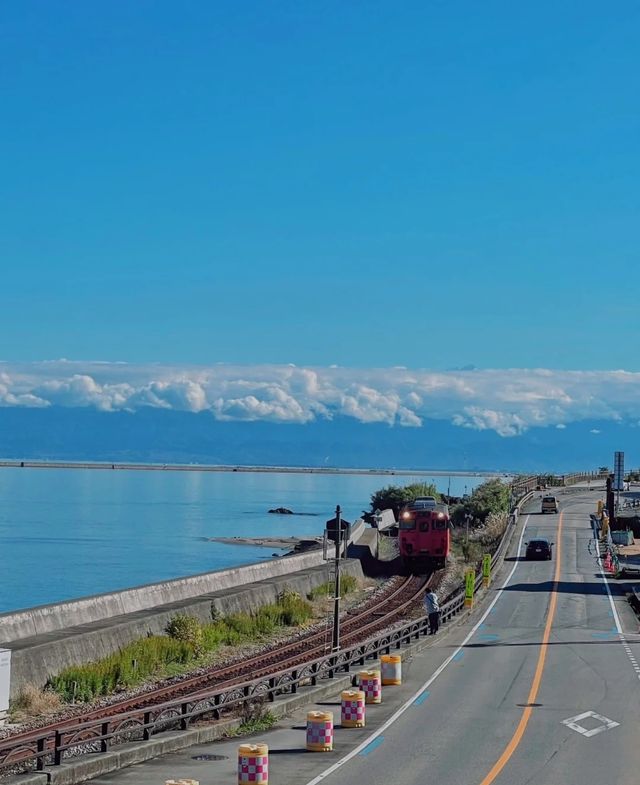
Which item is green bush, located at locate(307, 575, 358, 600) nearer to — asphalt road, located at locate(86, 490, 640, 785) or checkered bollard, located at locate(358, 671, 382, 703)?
asphalt road, located at locate(86, 490, 640, 785)

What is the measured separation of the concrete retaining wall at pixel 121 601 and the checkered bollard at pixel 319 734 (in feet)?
42.0

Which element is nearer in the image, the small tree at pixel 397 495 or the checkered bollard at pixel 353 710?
the checkered bollard at pixel 353 710

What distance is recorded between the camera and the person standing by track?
33.5m

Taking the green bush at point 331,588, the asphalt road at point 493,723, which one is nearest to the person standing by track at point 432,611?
the asphalt road at point 493,723

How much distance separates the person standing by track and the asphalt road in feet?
1.55

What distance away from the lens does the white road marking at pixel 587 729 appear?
1988cm

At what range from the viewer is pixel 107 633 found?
99.7 ft

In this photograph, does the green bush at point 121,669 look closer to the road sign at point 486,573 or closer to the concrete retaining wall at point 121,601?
the concrete retaining wall at point 121,601

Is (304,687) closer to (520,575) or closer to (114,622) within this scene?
(114,622)

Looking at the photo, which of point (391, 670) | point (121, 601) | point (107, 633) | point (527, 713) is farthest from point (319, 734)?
point (121, 601)

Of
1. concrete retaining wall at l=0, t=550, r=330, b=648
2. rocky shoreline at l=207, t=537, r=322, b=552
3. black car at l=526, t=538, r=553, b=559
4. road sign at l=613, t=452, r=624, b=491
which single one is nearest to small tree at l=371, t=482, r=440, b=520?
rocky shoreline at l=207, t=537, r=322, b=552

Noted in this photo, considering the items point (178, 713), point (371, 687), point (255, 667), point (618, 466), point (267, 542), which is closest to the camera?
point (371, 687)

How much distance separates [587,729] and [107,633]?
14.8 meters

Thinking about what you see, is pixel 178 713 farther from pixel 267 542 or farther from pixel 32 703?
pixel 267 542
